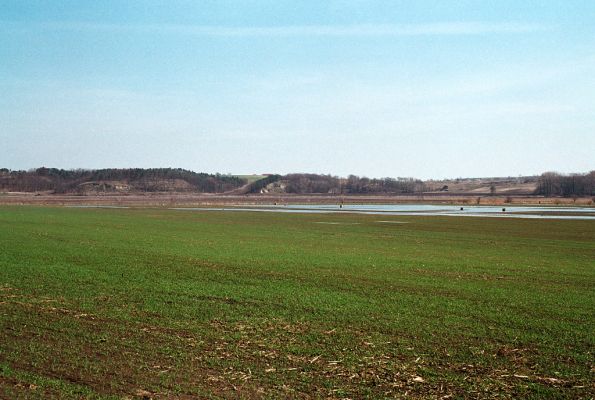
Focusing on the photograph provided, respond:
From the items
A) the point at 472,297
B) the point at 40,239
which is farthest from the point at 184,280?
the point at 40,239

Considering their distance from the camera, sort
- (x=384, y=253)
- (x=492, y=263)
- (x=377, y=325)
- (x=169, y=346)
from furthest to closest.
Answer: (x=384, y=253) → (x=492, y=263) → (x=377, y=325) → (x=169, y=346)

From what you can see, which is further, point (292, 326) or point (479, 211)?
point (479, 211)

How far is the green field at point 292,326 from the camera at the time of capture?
9852mm

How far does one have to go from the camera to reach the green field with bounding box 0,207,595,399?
9.85m

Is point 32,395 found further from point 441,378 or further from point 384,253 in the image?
point 384,253

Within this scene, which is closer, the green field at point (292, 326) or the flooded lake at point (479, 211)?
the green field at point (292, 326)

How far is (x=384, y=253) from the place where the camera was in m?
31.2

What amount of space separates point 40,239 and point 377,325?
28.8m

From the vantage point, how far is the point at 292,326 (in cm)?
1390

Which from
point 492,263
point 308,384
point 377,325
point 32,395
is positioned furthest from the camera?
point 492,263

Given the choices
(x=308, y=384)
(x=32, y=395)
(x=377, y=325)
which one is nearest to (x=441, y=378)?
(x=308, y=384)

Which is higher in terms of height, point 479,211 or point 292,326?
point 292,326

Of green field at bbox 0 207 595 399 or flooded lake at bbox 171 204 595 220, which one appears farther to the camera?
flooded lake at bbox 171 204 595 220

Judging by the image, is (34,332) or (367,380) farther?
(34,332)
